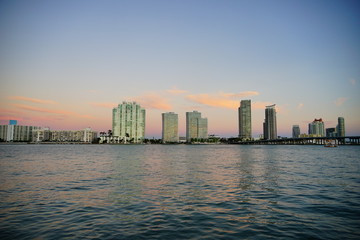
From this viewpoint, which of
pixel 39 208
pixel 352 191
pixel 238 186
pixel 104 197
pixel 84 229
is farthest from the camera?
pixel 238 186

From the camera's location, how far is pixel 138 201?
747 inches

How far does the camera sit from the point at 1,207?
17172 mm

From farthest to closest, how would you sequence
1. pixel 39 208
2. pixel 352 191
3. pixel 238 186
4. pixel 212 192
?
pixel 238 186 < pixel 352 191 < pixel 212 192 < pixel 39 208

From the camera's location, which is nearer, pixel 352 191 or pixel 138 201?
pixel 138 201

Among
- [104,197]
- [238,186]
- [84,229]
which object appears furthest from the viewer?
[238,186]

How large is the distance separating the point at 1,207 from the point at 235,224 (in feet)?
53.1

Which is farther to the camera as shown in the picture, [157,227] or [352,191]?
[352,191]

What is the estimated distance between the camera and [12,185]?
85.3 ft

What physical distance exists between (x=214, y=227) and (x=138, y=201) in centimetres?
772

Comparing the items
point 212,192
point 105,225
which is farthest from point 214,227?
point 212,192

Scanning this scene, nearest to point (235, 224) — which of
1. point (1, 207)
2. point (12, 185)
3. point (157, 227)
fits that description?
point (157, 227)

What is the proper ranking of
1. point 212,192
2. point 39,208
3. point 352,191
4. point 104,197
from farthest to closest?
point 352,191 → point 212,192 → point 104,197 → point 39,208

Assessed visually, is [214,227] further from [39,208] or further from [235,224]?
[39,208]

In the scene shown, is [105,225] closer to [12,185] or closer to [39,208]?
[39,208]
